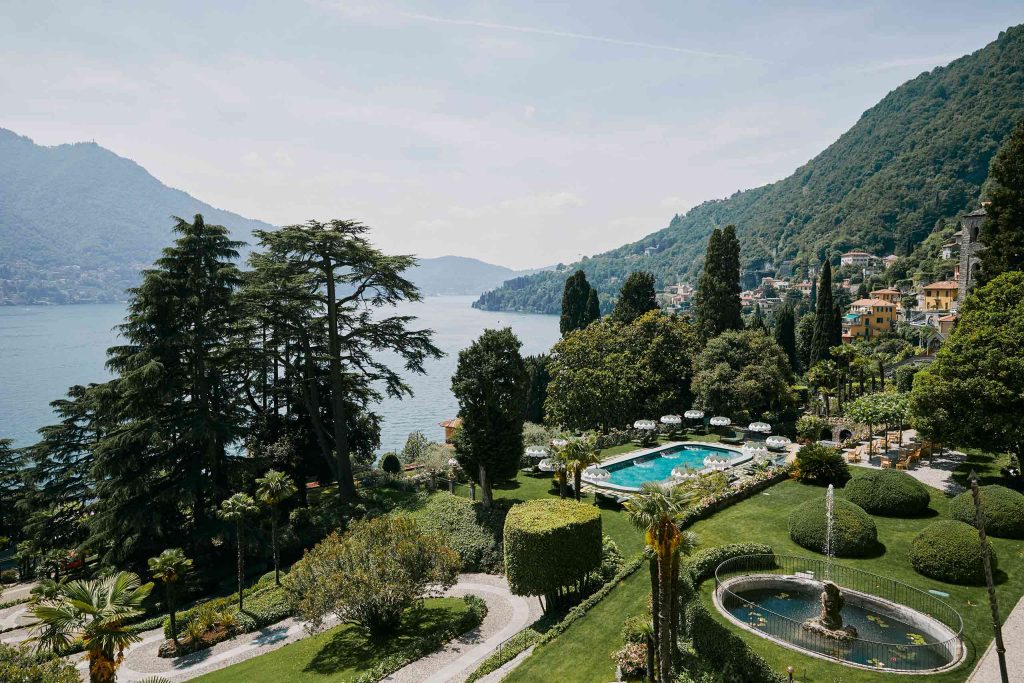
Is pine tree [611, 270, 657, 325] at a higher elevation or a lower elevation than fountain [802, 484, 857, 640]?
higher

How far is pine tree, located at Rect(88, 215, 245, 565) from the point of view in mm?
29703

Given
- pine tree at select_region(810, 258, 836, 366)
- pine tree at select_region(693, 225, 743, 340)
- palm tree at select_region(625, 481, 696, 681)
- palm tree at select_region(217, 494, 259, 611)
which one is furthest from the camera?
pine tree at select_region(810, 258, 836, 366)

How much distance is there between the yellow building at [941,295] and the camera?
8506 cm

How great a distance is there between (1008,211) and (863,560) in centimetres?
2221

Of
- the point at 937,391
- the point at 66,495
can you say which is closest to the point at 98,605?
the point at 66,495

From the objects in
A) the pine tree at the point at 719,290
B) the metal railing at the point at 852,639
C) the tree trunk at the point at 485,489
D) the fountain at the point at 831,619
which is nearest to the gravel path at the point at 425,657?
the tree trunk at the point at 485,489

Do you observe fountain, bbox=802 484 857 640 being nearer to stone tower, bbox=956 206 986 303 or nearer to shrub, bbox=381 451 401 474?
shrub, bbox=381 451 401 474

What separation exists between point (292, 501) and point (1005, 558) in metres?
37.1

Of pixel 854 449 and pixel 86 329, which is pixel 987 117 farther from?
pixel 86 329

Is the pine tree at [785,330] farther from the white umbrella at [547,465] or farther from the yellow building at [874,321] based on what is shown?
the white umbrella at [547,465]

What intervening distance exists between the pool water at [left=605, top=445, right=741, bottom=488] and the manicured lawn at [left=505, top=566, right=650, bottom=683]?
13367 mm

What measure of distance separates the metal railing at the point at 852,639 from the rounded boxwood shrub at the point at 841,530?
A: 53.8 inches

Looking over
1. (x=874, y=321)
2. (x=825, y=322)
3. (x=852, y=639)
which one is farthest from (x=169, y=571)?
(x=874, y=321)

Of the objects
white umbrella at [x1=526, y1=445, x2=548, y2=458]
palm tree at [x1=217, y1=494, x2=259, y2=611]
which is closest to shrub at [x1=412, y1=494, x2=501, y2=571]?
white umbrella at [x1=526, y1=445, x2=548, y2=458]
